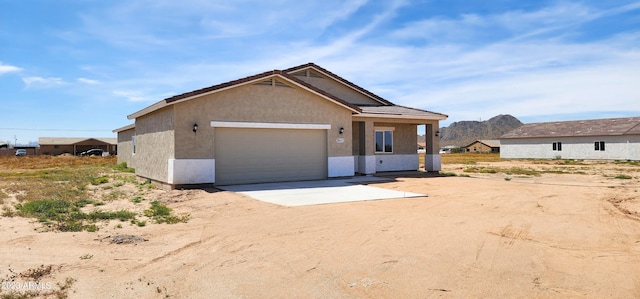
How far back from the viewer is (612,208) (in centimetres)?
1077

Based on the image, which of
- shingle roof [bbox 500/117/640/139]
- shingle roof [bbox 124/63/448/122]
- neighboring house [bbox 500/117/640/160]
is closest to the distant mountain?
shingle roof [bbox 500/117/640/139]

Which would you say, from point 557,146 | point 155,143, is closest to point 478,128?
point 557,146

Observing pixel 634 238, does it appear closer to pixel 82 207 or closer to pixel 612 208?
pixel 612 208

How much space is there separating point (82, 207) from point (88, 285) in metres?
6.80

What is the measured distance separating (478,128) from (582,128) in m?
140

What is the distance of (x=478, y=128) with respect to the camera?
180375mm

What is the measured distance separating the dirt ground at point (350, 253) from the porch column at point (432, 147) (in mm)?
11847

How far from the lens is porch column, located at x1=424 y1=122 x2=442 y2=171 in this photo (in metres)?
22.6

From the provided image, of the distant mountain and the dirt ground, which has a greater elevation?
the distant mountain

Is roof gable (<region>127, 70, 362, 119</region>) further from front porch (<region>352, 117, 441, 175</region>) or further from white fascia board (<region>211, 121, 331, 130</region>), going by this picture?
front porch (<region>352, 117, 441, 175</region>)

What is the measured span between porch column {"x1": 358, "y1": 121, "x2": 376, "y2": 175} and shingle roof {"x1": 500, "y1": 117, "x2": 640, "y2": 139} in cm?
3308

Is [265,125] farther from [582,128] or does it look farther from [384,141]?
[582,128]

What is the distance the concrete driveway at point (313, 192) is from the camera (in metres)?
12.2

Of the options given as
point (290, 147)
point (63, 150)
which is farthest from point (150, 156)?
point (63, 150)
